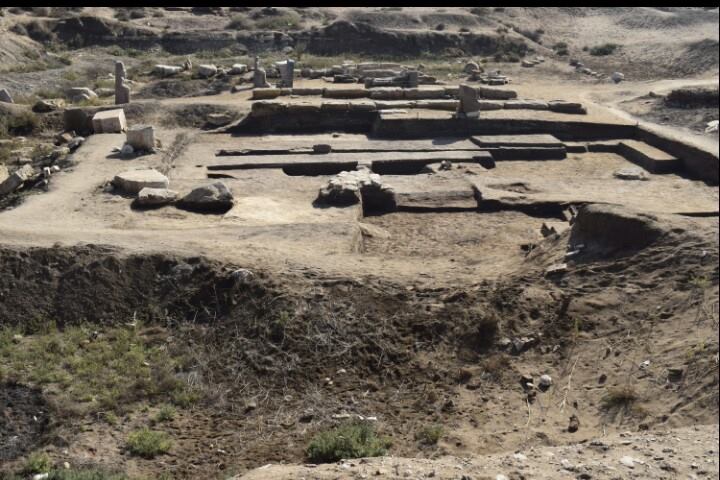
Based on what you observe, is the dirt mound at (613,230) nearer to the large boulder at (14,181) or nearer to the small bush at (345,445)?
the small bush at (345,445)

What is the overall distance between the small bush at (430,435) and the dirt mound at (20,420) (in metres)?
3.49

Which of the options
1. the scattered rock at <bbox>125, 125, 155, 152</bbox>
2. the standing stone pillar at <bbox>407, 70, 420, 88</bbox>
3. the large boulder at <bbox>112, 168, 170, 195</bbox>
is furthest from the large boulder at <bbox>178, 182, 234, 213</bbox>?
the standing stone pillar at <bbox>407, 70, 420, 88</bbox>

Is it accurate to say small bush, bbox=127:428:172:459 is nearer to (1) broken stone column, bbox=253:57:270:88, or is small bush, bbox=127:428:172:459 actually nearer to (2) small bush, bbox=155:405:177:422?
(2) small bush, bbox=155:405:177:422

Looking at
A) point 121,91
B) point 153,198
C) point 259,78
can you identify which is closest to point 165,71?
point 259,78

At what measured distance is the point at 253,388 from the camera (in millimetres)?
7922

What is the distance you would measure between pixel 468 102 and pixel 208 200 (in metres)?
9.00

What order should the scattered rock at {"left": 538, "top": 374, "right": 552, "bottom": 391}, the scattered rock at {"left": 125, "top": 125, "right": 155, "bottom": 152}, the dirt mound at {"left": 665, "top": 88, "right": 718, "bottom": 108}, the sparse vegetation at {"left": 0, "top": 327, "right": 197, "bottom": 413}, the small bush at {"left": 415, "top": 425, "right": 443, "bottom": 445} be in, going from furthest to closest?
the dirt mound at {"left": 665, "top": 88, "right": 718, "bottom": 108} < the scattered rock at {"left": 125, "top": 125, "right": 155, "bottom": 152} < the scattered rock at {"left": 538, "top": 374, "right": 552, "bottom": 391} < the sparse vegetation at {"left": 0, "top": 327, "right": 197, "bottom": 413} < the small bush at {"left": 415, "top": 425, "right": 443, "bottom": 445}

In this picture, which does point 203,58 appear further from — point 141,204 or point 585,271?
point 585,271

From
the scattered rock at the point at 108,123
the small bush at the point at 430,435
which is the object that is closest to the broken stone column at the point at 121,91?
the scattered rock at the point at 108,123

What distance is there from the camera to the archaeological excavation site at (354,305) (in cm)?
693

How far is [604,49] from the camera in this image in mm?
34906

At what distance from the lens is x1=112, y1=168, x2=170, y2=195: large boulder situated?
13359mm

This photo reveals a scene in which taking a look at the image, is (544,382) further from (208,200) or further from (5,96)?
(5,96)

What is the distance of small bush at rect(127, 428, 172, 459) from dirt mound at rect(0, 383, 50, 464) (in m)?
0.86
